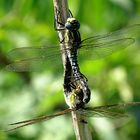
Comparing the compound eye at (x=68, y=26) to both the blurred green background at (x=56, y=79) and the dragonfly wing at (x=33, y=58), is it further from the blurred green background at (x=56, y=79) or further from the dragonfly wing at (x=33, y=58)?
the blurred green background at (x=56, y=79)

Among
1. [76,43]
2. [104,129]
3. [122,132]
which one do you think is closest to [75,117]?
[76,43]

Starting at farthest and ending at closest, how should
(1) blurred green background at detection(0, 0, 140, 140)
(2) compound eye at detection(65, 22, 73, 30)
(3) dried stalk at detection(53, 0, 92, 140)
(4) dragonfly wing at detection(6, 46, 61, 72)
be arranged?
1. (1) blurred green background at detection(0, 0, 140, 140)
2. (4) dragonfly wing at detection(6, 46, 61, 72)
3. (2) compound eye at detection(65, 22, 73, 30)
4. (3) dried stalk at detection(53, 0, 92, 140)

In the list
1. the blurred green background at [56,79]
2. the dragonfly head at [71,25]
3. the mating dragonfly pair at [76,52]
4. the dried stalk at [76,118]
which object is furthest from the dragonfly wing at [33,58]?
the blurred green background at [56,79]

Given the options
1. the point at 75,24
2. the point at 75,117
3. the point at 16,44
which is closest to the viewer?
the point at 75,117

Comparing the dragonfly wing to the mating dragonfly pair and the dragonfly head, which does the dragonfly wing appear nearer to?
the mating dragonfly pair

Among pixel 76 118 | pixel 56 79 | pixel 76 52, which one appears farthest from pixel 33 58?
pixel 56 79

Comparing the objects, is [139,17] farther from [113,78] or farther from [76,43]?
[76,43]

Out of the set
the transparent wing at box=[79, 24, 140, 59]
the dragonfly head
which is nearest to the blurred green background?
the transparent wing at box=[79, 24, 140, 59]

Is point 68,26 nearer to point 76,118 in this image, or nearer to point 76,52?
point 76,52
